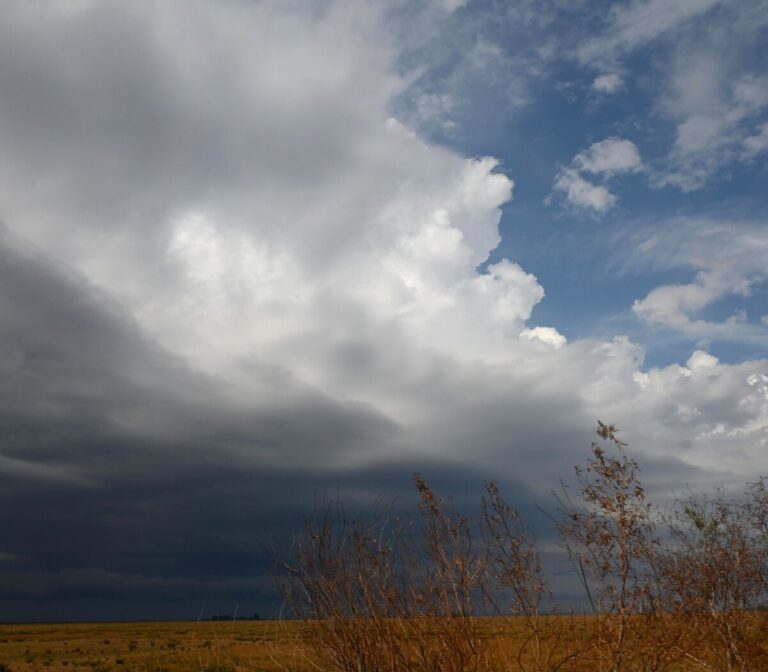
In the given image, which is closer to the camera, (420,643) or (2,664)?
(420,643)

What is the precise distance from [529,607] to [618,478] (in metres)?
2.25

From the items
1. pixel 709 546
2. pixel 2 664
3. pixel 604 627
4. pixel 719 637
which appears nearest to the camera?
pixel 604 627

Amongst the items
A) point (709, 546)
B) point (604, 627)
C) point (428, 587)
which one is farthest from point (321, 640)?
point (709, 546)

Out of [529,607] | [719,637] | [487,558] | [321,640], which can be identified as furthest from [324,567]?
[719,637]

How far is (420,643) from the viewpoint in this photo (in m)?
8.45

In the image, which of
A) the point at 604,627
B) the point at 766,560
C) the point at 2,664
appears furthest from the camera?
the point at 2,664

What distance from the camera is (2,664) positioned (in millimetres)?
46344

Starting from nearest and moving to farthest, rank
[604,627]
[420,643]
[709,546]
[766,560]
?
[420,643], [604,627], [709,546], [766,560]

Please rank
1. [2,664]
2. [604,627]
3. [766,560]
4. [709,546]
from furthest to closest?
[2,664], [766,560], [709,546], [604,627]

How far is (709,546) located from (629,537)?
15227 mm

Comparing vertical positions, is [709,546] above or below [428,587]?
above

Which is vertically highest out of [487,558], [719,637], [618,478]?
[618,478]

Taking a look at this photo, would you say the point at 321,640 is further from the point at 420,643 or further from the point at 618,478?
the point at 618,478

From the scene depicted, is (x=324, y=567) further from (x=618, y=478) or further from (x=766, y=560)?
(x=766, y=560)
